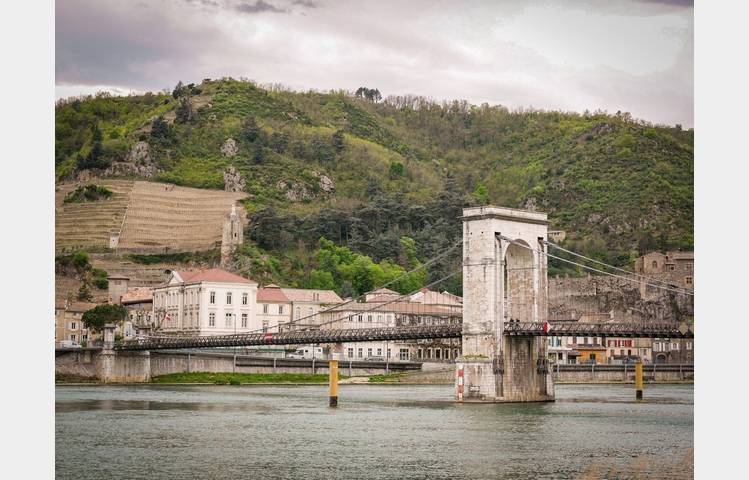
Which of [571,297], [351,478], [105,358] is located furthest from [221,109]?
[351,478]

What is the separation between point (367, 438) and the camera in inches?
1174

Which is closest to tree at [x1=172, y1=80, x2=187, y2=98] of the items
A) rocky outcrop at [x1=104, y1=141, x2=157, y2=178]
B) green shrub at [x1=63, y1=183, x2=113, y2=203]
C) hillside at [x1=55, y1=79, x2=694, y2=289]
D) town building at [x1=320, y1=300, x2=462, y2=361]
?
hillside at [x1=55, y1=79, x2=694, y2=289]

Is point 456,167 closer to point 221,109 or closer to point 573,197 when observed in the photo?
point 221,109

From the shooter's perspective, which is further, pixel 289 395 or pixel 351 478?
pixel 289 395

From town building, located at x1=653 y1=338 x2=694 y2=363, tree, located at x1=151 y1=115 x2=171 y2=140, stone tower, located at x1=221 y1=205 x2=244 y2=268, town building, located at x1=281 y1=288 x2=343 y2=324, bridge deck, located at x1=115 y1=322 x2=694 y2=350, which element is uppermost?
tree, located at x1=151 y1=115 x2=171 y2=140

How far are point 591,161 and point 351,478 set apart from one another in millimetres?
72114

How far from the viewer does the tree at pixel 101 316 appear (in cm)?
6925

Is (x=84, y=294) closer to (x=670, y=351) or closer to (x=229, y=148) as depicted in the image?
(x=229, y=148)

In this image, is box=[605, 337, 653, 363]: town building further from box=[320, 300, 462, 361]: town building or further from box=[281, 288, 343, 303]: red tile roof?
box=[281, 288, 343, 303]: red tile roof

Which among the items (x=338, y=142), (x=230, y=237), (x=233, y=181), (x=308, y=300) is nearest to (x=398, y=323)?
(x=308, y=300)

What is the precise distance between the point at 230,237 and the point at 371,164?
30729mm

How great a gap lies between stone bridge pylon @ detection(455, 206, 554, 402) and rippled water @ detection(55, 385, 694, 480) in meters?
1.04

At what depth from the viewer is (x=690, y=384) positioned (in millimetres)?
67562

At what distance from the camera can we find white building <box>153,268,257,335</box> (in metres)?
70.7
